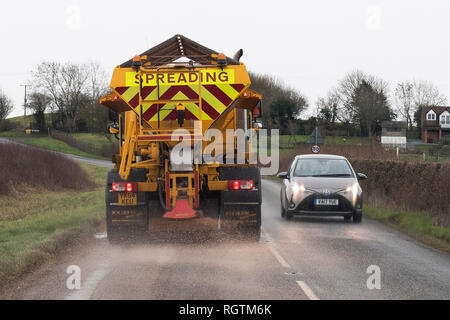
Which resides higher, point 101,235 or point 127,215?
point 127,215

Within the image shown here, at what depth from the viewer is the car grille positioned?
15578mm

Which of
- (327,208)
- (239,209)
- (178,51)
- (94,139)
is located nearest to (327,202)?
(327,208)

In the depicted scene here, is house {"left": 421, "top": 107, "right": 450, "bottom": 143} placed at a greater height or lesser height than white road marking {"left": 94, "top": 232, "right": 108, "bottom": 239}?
greater

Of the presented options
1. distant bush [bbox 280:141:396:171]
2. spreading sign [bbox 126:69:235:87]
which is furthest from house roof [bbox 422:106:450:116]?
A: spreading sign [bbox 126:69:235:87]

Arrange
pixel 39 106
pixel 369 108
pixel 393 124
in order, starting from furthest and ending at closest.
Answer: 1. pixel 39 106
2. pixel 393 124
3. pixel 369 108

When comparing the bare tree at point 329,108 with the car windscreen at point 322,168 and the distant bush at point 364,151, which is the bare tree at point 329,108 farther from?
the car windscreen at point 322,168

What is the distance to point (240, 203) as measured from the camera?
Result: 11773mm

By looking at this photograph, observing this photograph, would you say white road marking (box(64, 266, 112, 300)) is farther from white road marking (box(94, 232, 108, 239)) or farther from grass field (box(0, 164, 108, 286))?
white road marking (box(94, 232, 108, 239))

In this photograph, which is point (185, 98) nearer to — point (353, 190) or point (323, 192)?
point (323, 192)

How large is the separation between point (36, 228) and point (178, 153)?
5.25 metres

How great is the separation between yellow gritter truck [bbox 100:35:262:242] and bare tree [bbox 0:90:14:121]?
8908 centimetres

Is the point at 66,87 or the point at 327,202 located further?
the point at 66,87

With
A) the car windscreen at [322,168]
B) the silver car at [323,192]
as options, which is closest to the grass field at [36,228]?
the silver car at [323,192]
